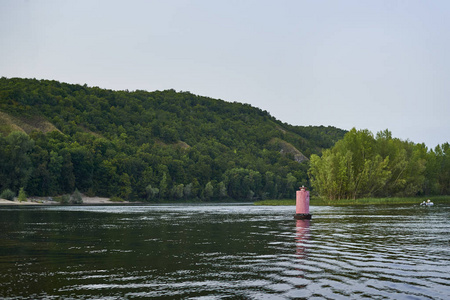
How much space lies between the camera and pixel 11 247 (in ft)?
80.8

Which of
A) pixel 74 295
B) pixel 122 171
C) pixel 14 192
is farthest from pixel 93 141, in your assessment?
pixel 74 295

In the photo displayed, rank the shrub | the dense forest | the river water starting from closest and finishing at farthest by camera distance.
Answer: the river water
the dense forest
the shrub

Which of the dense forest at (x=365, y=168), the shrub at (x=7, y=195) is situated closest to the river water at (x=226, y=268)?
the dense forest at (x=365, y=168)

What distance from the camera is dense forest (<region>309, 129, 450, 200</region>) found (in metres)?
111

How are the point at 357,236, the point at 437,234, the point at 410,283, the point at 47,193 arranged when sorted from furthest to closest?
the point at 47,193
the point at 437,234
the point at 357,236
the point at 410,283

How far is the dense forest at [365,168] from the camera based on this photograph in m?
111

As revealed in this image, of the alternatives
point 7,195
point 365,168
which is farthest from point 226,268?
point 7,195

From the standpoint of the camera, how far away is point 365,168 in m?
113

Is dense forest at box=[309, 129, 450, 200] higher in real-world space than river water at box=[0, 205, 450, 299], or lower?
higher

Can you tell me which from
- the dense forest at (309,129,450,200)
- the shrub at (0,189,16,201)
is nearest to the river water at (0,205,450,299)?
the dense forest at (309,129,450,200)

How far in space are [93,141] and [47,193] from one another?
146ft

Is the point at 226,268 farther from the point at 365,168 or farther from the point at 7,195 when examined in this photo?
the point at 7,195

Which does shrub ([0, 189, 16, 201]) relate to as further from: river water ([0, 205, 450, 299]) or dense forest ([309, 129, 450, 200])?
river water ([0, 205, 450, 299])

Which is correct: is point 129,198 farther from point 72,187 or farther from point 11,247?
point 11,247
